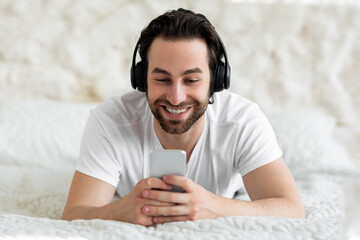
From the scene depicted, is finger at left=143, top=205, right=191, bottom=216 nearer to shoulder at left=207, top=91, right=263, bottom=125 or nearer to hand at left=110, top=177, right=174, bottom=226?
hand at left=110, top=177, right=174, bottom=226

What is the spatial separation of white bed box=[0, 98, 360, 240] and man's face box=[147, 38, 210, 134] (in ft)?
1.17

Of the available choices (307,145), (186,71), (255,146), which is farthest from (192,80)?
(307,145)

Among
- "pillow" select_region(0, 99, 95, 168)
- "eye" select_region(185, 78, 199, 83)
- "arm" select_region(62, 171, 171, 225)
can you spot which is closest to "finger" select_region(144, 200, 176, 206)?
Result: "arm" select_region(62, 171, 171, 225)

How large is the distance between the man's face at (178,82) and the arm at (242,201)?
0.26m

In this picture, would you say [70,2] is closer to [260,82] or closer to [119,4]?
[119,4]

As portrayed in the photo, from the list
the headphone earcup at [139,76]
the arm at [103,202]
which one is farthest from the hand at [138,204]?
the headphone earcup at [139,76]

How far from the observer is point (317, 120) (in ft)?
6.64

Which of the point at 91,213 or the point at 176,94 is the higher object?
the point at 176,94

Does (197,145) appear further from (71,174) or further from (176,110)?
(71,174)

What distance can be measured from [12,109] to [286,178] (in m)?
1.30

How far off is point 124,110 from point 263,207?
0.54 meters

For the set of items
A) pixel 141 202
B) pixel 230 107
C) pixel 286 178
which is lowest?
pixel 141 202

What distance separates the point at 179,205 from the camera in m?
0.99

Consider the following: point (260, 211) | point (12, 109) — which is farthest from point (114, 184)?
point (12, 109)
